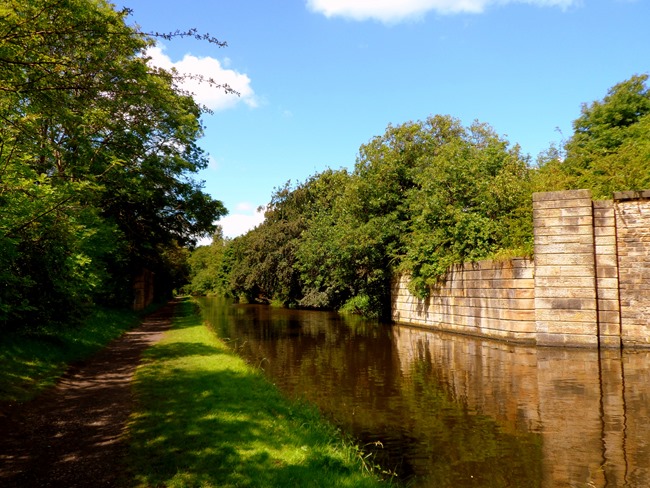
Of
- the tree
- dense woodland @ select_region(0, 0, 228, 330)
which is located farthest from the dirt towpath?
the tree

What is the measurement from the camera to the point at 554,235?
14.5m

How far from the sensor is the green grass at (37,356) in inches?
324

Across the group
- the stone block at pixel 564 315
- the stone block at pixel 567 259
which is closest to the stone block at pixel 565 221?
the stone block at pixel 567 259

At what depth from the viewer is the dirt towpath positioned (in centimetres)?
480

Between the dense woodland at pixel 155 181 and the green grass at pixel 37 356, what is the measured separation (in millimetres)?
624

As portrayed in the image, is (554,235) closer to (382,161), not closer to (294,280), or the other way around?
(382,161)

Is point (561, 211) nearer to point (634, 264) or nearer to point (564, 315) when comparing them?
point (634, 264)

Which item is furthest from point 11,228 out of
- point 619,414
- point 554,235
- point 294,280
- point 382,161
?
point 294,280

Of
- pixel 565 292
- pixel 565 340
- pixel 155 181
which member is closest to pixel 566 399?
pixel 565 340

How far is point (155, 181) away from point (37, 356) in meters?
12.7

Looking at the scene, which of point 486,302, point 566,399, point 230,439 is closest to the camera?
point 230,439

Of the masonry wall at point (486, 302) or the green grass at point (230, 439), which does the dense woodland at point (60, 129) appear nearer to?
the green grass at point (230, 439)

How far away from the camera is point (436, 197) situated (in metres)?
20.4

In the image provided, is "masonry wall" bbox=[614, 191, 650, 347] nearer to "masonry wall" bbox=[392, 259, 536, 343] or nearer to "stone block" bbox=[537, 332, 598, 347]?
"stone block" bbox=[537, 332, 598, 347]
